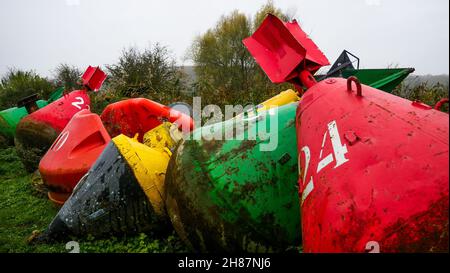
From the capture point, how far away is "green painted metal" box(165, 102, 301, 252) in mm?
2100

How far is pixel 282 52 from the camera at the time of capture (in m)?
2.88

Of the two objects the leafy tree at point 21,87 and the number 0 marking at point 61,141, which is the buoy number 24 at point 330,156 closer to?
the number 0 marking at point 61,141

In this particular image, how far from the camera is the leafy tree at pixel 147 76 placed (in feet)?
34.9

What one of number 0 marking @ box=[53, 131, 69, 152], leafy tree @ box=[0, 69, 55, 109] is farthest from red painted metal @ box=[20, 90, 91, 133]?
leafy tree @ box=[0, 69, 55, 109]

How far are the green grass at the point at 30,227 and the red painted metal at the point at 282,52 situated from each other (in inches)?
63.1

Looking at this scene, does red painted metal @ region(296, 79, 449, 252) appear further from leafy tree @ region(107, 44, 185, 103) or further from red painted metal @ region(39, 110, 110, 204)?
leafy tree @ region(107, 44, 185, 103)

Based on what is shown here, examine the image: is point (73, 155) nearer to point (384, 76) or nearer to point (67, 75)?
point (384, 76)

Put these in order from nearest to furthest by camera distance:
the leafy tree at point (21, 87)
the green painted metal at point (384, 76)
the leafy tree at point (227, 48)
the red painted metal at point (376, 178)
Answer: the red painted metal at point (376, 178), the green painted metal at point (384, 76), the leafy tree at point (21, 87), the leafy tree at point (227, 48)

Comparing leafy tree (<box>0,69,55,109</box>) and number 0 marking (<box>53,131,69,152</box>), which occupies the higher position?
leafy tree (<box>0,69,55,109</box>)

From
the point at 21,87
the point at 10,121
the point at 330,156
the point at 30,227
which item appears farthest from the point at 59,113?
the point at 21,87

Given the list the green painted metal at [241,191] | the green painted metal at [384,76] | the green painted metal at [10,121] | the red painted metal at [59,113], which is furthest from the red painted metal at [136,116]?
the green painted metal at [10,121]

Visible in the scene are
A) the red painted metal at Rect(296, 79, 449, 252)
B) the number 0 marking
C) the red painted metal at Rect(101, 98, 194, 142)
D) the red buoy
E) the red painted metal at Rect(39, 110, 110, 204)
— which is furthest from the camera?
the red buoy

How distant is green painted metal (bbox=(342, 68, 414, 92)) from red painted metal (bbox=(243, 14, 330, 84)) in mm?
628

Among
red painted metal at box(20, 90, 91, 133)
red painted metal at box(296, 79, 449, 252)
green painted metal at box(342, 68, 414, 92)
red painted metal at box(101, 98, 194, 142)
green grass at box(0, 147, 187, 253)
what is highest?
red painted metal at box(20, 90, 91, 133)
